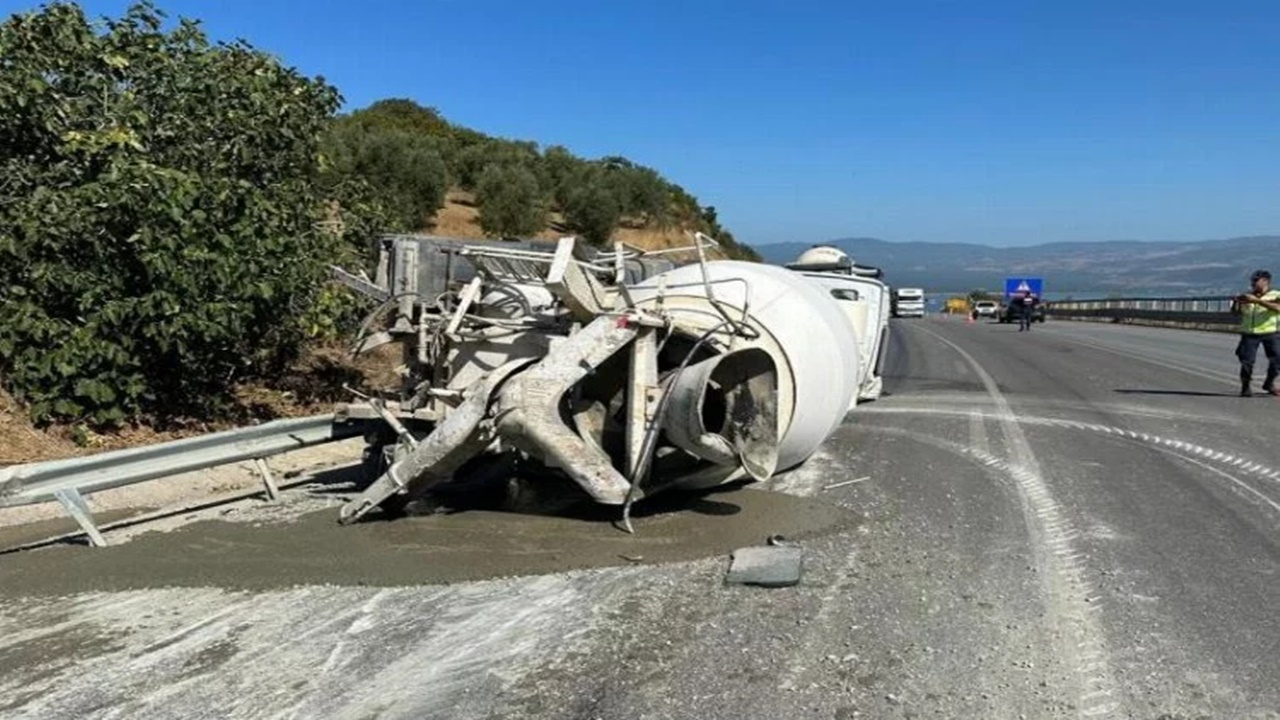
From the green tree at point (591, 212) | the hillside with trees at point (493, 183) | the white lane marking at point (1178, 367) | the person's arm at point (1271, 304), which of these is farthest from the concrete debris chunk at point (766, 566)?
the green tree at point (591, 212)

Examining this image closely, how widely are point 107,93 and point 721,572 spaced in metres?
7.49

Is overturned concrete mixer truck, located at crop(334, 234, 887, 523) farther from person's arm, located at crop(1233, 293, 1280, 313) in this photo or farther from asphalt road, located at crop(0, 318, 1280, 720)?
person's arm, located at crop(1233, 293, 1280, 313)

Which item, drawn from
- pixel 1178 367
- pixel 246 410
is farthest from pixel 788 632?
pixel 1178 367

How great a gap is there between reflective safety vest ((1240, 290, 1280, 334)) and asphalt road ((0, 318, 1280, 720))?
7776 mm

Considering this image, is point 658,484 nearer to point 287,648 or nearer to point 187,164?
point 287,648

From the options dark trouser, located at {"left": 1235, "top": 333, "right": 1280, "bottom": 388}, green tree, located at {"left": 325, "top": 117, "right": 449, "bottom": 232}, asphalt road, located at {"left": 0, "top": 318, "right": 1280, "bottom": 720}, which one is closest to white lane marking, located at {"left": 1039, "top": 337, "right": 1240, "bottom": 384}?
dark trouser, located at {"left": 1235, "top": 333, "right": 1280, "bottom": 388}

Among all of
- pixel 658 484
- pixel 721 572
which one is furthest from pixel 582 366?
pixel 721 572

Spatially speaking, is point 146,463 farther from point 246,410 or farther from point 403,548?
point 246,410

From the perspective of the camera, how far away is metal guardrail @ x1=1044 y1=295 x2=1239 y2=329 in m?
38.1

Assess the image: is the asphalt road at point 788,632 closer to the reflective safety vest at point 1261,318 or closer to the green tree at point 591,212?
the reflective safety vest at point 1261,318

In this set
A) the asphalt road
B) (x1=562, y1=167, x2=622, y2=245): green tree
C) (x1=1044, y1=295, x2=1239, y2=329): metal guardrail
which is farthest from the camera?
(x1=562, y1=167, x2=622, y2=245): green tree

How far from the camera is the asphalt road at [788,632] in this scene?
397 centimetres

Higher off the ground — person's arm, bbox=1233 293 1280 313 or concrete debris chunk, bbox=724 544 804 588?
person's arm, bbox=1233 293 1280 313

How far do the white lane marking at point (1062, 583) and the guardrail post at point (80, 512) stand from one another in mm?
5156
